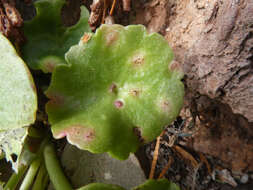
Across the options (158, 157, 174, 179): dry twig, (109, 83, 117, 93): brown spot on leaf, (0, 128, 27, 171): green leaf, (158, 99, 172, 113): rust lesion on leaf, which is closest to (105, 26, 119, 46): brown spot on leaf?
(109, 83, 117, 93): brown spot on leaf

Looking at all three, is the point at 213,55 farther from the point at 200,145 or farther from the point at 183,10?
the point at 200,145

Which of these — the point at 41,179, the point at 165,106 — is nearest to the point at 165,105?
the point at 165,106

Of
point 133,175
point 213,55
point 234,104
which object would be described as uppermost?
point 213,55

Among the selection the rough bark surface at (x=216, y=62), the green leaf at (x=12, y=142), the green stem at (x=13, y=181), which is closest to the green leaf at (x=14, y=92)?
the green leaf at (x=12, y=142)

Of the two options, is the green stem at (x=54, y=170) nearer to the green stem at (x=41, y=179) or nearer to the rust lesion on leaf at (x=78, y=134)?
the green stem at (x=41, y=179)

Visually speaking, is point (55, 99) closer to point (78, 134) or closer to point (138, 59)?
point (78, 134)

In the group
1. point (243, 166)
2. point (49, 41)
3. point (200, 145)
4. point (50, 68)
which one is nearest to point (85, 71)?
point (50, 68)

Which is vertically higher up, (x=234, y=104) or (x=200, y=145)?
(x=234, y=104)
